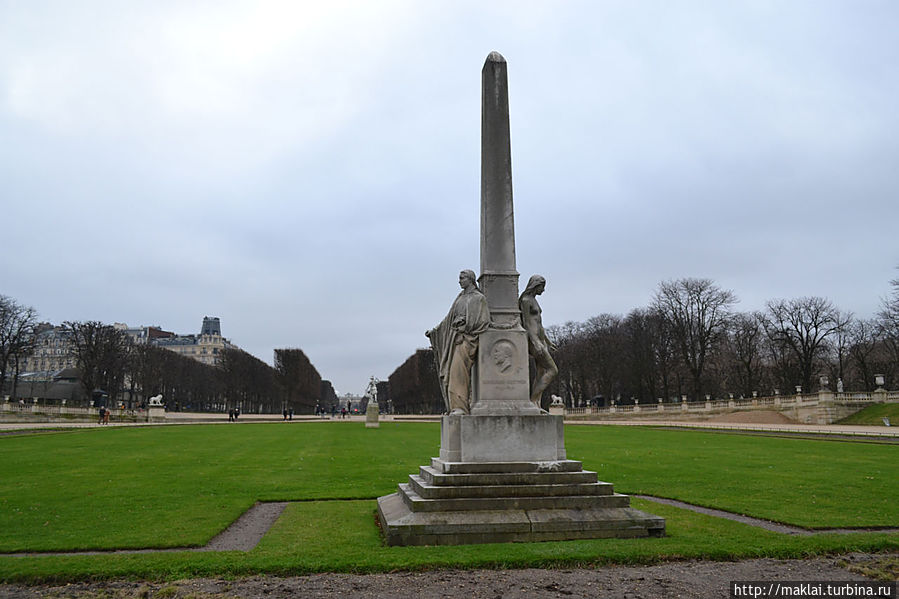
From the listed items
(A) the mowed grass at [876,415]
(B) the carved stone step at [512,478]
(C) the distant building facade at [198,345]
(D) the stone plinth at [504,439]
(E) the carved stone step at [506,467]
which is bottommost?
(A) the mowed grass at [876,415]

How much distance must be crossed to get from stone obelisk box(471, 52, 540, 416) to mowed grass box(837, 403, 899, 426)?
136 ft

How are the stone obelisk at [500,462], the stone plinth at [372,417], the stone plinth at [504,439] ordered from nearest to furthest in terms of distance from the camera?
the stone obelisk at [500,462], the stone plinth at [504,439], the stone plinth at [372,417]

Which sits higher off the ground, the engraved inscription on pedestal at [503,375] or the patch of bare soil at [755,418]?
the engraved inscription on pedestal at [503,375]

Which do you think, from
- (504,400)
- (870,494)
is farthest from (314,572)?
(870,494)

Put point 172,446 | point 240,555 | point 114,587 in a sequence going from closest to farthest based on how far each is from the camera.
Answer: point 114,587
point 240,555
point 172,446

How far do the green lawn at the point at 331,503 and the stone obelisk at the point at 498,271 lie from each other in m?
2.56

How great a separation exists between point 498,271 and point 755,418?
4857 centimetres

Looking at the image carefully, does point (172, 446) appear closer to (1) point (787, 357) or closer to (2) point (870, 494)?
(2) point (870, 494)

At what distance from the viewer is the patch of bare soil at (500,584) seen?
550 cm

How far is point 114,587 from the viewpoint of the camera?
5809mm

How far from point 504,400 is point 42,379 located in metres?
101

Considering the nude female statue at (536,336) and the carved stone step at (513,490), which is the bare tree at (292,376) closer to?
the nude female statue at (536,336)

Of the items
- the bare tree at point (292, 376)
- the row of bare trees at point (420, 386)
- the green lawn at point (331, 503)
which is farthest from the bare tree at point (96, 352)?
the green lawn at point (331, 503)

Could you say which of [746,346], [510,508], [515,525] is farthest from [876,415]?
[515,525]
